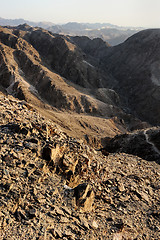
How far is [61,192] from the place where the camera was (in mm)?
10211

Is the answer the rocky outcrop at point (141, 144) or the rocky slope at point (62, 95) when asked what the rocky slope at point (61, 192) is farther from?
the rocky slope at point (62, 95)

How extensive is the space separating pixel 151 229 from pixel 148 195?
10.0 feet

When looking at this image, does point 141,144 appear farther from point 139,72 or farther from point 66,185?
point 139,72

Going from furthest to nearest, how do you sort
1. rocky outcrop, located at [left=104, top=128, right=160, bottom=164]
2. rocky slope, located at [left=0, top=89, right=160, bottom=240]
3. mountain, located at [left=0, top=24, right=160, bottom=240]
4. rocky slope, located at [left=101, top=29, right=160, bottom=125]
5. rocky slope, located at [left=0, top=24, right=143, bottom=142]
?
rocky slope, located at [left=101, top=29, right=160, bottom=125], rocky slope, located at [left=0, top=24, right=143, bottom=142], rocky outcrop, located at [left=104, top=128, right=160, bottom=164], mountain, located at [left=0, top=24, right=160, bottom=240], rocky slope, located at [left=0, top=89, right=160, bottom=240]

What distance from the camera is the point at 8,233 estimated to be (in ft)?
24.7

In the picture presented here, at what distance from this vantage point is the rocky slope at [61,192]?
334 inches

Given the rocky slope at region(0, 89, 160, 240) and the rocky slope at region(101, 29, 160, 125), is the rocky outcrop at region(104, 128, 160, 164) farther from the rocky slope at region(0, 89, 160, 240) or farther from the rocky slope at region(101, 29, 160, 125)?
the rocky slope at region(101, 29, 160, 125)

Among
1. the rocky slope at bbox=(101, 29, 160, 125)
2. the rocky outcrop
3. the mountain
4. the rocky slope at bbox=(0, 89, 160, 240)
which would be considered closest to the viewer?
the rocky slope at bbox=(0, 89, 160, 240)

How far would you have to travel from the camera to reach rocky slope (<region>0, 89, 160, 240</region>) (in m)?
8.48

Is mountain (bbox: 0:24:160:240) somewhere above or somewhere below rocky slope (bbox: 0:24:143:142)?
above

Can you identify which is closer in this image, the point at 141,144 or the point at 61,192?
the point at 61,192

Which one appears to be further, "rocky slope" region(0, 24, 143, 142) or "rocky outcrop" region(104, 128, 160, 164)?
"rocky slope" region(0, 24, 143, 142)

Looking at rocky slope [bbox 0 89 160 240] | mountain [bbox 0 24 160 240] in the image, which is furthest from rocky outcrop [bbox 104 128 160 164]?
rocky slope [bbox 0 89 160 240]

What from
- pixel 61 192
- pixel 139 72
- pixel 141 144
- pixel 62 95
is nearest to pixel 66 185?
pixel 61 192
